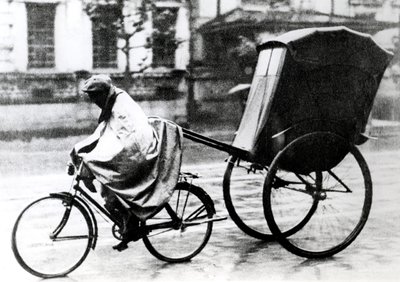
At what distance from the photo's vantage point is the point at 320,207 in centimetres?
512

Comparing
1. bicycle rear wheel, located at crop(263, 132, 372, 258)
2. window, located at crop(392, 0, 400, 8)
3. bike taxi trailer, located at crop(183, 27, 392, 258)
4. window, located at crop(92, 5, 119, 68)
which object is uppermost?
window, located at crop(392, 0, 400, 8)

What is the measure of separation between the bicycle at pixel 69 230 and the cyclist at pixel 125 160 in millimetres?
84

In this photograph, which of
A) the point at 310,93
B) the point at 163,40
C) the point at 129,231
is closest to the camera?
the point at 129,231

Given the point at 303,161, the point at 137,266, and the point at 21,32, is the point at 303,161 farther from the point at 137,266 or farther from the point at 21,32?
the point at 21,32

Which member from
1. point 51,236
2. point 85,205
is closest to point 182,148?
Answer: point 85,205

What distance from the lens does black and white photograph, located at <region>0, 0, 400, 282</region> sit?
360cm

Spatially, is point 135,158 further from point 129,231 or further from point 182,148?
point 129,231

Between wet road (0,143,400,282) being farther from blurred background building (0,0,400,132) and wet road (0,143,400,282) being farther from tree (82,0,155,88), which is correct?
tree (82,0,155,88)

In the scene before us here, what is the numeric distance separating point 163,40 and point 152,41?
45 centimetres

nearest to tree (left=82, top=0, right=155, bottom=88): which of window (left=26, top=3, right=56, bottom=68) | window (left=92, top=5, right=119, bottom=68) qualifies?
window (left=92, top=5, right=119, bottom=68)

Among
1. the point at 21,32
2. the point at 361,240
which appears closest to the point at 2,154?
the point at 21,32

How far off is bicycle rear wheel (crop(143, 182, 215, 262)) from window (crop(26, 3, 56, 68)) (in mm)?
2238

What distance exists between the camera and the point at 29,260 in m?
3.58

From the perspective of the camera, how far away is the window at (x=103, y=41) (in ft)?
18.1
